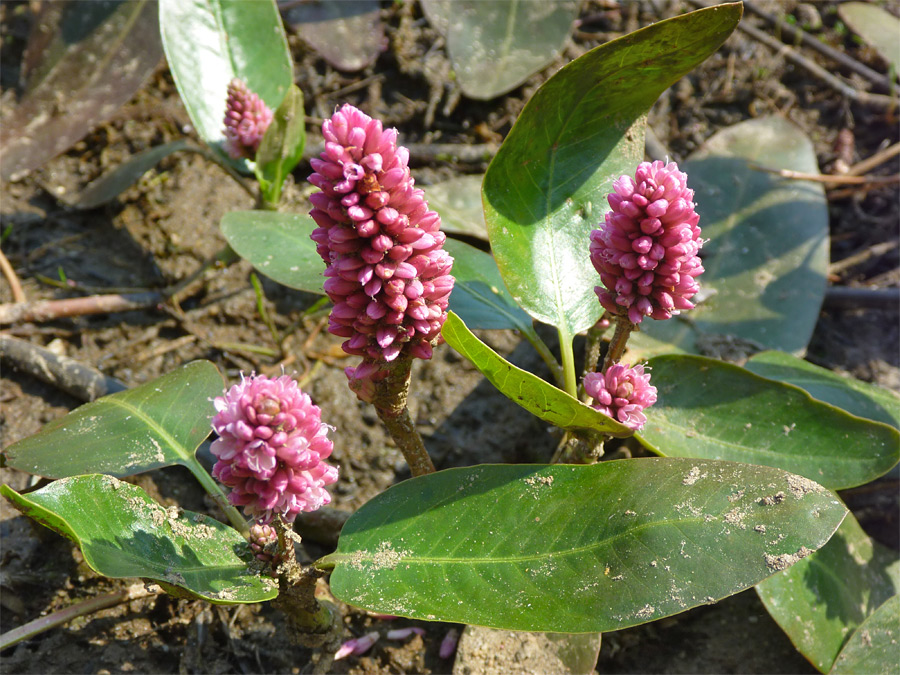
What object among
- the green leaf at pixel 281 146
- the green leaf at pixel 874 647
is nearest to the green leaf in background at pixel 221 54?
the green leaf at pixel 281 146

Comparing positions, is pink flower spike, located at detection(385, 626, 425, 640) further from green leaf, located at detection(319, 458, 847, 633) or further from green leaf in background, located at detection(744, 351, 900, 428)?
green leaf in background, located at detection(744, 351, 900, 428)

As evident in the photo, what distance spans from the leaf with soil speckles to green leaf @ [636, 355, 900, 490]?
2817mm

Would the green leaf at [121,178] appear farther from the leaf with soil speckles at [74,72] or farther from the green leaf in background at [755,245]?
the green leaf in background at [755,245]

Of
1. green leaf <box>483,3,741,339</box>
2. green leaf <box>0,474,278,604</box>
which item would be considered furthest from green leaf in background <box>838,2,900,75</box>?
green leaf <box>0,474,278,604</box>

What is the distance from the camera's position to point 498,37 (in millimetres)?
3605

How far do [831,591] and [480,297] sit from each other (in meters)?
1.45

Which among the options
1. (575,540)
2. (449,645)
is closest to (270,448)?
(575,540)

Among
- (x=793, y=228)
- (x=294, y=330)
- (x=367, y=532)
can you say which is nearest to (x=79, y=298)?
(x=294, y=330)

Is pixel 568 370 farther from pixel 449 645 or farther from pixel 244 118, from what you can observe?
pixel 244 118

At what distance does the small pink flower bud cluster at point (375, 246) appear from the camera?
1.50 meters

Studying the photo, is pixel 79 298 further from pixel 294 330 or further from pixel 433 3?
pixel 433 3

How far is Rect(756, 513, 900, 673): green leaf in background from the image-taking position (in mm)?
2223

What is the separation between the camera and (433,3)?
12.2ft

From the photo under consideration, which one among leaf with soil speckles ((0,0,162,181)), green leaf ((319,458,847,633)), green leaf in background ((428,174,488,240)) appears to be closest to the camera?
green leaf ((319,458,847,633))
